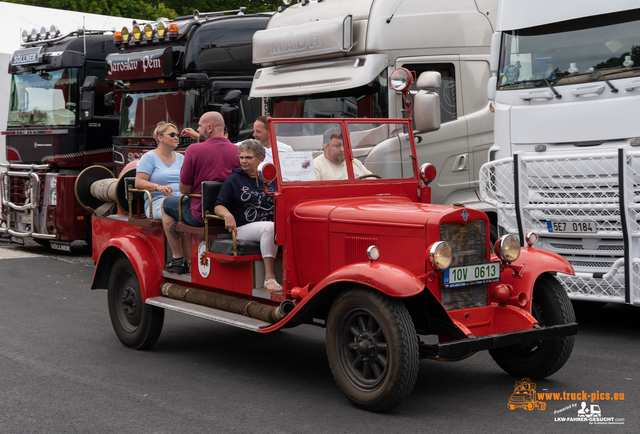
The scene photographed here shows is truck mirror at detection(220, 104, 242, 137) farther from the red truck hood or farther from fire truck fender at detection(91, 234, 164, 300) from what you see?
the red truck hood

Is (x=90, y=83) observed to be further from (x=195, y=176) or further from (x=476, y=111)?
(x=195, y=176)

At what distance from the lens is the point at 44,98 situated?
1350cm

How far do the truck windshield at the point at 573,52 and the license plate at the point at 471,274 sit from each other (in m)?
2.78

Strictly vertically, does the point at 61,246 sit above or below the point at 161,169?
below

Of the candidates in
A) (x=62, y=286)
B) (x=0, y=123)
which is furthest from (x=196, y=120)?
(x=0, y=123)

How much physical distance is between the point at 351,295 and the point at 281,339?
232cm

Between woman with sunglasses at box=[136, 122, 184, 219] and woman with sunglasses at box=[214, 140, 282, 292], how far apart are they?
110 cm

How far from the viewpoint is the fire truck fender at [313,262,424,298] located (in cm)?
458

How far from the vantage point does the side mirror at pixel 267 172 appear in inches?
210

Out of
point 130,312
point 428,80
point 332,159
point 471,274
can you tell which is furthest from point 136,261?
point 428,80

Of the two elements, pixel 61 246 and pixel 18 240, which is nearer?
pixel 61 246

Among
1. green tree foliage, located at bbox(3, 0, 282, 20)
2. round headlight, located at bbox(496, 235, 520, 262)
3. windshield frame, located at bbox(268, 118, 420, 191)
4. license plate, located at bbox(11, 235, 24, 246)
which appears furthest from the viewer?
green tree foliage, located at bbox(3, 0, 282, 20)

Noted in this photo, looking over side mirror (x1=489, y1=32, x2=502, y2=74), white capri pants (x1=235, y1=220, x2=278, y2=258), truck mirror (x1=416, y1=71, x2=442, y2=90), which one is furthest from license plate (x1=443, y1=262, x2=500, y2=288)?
side mirror (x1=489, y1=32, x2=502, y2=74)

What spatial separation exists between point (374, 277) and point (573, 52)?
149 inches
